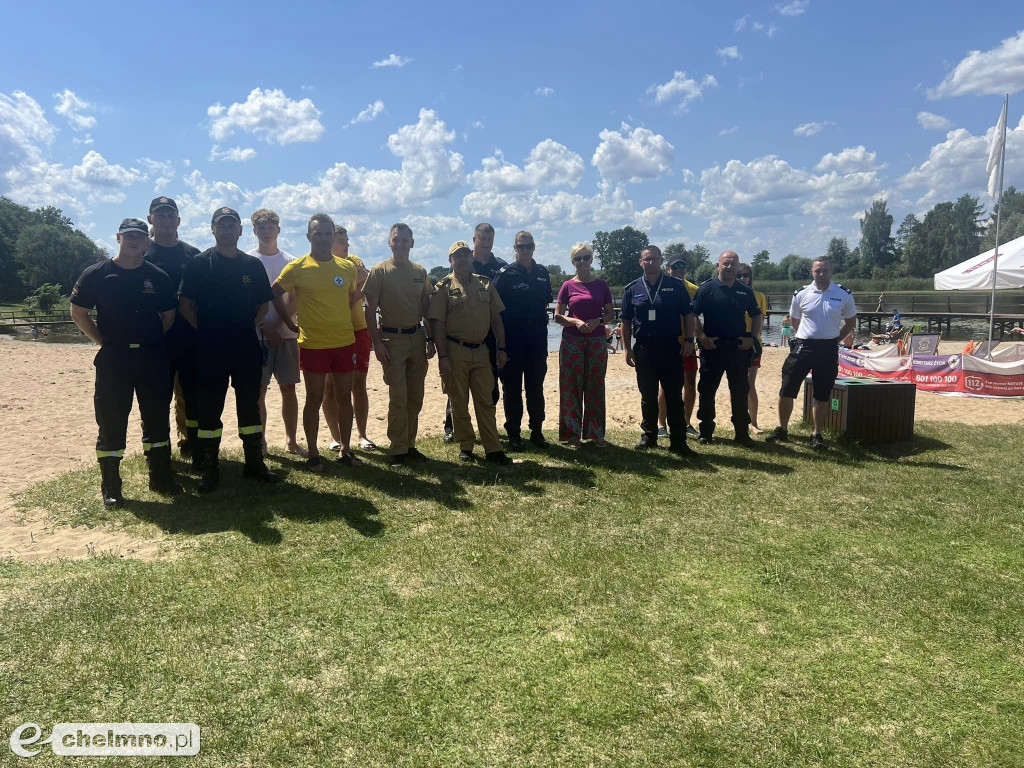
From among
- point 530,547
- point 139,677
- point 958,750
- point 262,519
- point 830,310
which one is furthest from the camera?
point 830,310

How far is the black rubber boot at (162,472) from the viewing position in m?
5.07

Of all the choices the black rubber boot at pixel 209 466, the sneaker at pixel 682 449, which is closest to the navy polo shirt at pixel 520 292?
the sneaker at pixel 682 449

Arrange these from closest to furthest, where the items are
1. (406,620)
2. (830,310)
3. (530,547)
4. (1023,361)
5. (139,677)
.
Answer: (139,677) < (406,620) < (530,547) < (830,310) < (1023,361)

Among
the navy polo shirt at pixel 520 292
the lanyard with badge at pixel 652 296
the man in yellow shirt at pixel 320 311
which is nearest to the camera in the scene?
the man in yellow shirt at pixel 320 311

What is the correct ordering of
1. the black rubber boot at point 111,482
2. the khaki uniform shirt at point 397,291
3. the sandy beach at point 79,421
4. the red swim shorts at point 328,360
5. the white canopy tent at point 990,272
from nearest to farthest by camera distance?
Result: the sandy beach at point 79,421
the black rubber boot at point 111,482
the red swim shorts at point 328,360
the khaki uniform shirt at point 397,291
the white canopy tent at point 990,272

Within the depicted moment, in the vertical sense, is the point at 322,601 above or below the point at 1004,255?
below

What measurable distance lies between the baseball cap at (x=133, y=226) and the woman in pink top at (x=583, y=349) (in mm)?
3797

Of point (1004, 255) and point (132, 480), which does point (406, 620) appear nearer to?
point (132, 480)

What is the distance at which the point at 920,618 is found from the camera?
319 centimetres

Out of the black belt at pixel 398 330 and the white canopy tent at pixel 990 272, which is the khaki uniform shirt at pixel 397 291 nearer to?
the black belt at pixel 398 330

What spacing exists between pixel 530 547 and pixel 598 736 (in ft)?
5.81

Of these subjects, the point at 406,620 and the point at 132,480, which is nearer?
the point at 406,620

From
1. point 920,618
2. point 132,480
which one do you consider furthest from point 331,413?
point 920,618

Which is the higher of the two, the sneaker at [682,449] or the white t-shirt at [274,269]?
the white t-shirt at [274,269]
